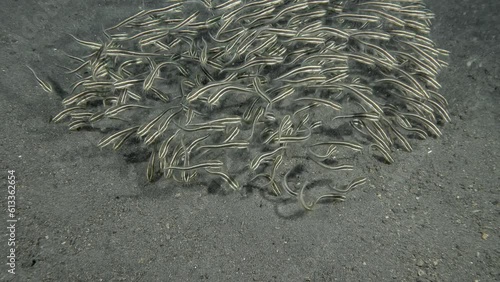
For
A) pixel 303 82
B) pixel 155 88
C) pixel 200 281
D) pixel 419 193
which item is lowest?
pixel 200 281

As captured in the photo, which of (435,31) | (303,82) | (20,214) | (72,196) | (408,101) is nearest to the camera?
(20,214)

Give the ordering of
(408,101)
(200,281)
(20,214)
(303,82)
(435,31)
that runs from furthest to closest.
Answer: (435,31) < (408,101) < (303,82) < (20,214) < (200,281)

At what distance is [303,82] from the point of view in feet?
14.3

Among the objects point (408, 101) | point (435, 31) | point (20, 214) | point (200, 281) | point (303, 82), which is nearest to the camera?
point (200, 281)

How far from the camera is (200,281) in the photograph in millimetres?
3297

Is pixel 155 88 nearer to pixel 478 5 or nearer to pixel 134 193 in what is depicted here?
pixel 134 193

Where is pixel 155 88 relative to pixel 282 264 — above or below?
above

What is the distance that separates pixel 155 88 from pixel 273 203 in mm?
2218

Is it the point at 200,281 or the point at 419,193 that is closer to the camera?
the point at 200,281

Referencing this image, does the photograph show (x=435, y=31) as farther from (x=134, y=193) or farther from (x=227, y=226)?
(x=134, y=193)

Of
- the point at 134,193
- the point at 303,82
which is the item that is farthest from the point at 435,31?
the point at 134,193

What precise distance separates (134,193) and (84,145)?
102cm

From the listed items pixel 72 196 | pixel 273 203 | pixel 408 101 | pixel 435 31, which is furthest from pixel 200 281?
pixel 435 31

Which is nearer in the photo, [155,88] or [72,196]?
[72,196]
